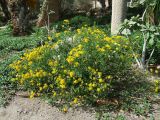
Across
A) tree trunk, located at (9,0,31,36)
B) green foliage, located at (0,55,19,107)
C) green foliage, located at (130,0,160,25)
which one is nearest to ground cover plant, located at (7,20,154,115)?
green foliage, located at (0,55,19,107)

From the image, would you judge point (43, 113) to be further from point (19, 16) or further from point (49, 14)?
point (49, 14)

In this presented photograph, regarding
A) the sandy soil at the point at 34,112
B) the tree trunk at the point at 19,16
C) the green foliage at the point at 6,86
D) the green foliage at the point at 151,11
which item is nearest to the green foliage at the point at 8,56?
the green foliage at the point at 6,86

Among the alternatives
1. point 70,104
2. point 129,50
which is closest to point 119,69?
point 129,50

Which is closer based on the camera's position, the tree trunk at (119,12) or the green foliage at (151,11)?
the green foliage at (151,11)

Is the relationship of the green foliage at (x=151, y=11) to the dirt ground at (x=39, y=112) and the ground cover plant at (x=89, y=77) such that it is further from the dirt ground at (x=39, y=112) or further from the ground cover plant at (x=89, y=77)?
the dirt ground at (x=39, y=112)

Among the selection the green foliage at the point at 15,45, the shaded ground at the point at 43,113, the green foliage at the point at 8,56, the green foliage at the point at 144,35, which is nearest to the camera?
the shaded ground at the point at 43,113

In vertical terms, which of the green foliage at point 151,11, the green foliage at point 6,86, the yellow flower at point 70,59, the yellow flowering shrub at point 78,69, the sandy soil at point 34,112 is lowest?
the sandy soil at point 34,112

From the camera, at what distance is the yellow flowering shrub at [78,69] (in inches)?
213

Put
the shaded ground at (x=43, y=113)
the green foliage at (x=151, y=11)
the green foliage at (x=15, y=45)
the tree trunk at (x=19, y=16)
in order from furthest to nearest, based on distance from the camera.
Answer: the tree trunk at (x=19, y=16), the green foliage at (x=15, y=45), the green foliage at (x=151, y=11), the shaded ground at (x=43, y=113)

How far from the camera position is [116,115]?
5332 millimetres

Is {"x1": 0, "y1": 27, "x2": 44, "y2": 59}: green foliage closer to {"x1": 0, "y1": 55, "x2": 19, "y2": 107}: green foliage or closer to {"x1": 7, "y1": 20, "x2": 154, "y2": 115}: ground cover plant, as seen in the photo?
{"x1": 0, "y1": 55, "x2": 19, "y2": 107}: green foliage

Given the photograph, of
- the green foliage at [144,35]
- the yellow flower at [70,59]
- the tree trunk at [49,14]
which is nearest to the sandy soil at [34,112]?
the yellow flower at [70,59]

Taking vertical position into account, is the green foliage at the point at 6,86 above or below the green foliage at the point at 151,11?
below

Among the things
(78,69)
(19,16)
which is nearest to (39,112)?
(78,69)
